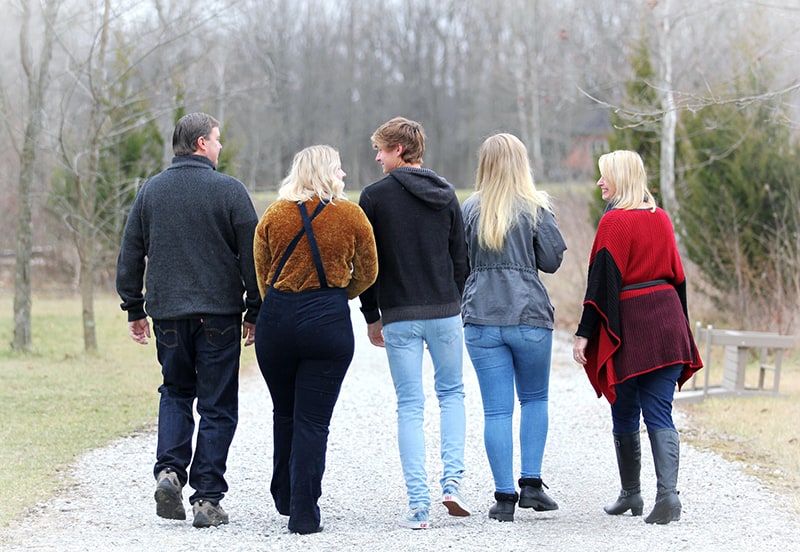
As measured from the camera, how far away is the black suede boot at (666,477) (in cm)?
527

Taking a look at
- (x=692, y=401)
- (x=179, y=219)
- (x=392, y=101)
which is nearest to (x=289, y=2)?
(x=392, y=101)

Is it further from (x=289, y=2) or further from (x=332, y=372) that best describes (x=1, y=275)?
→ (x=289, y=2)

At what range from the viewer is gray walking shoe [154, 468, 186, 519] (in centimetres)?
525

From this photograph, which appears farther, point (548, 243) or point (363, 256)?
point (548, 243)

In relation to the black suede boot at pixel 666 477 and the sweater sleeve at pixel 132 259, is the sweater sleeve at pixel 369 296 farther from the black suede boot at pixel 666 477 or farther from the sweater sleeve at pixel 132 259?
the black suede boot at pixel 666 477

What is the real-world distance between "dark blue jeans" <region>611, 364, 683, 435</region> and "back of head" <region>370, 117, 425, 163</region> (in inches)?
62.3

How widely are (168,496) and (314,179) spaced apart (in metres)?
1.72

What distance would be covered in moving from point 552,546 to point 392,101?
172ft

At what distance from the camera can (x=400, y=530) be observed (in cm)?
518

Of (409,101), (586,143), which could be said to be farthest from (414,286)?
(409,101)

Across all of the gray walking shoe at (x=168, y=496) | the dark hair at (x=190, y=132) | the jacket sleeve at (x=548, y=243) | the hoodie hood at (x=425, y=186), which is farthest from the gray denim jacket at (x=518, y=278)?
the gray walking shoe at (x=168, y=496)

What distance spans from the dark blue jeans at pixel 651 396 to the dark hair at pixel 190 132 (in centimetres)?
248

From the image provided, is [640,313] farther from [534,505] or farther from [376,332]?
[376,332]

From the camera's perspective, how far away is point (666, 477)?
17.3 feet
